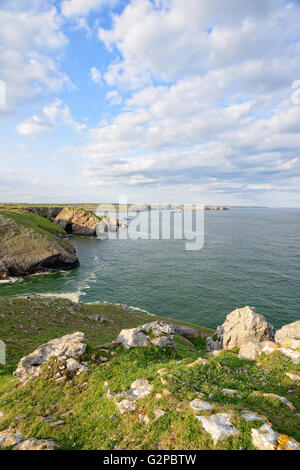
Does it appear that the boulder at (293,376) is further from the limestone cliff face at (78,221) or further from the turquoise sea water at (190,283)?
the limestone cliff face at (78,221)

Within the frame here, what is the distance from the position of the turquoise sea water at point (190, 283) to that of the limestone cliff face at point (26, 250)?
475 centimetres

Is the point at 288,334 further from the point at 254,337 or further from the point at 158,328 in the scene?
the point at 158,328

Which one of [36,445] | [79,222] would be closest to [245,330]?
[36,445]

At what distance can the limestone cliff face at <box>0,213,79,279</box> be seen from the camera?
2254 inches

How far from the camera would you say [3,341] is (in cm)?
1791

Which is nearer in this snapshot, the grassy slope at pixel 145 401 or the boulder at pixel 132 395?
the grassy slope at pixel 145 401

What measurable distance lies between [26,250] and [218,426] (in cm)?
6759

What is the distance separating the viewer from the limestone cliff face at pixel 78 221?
464 feet

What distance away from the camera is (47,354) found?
1338 centimetres

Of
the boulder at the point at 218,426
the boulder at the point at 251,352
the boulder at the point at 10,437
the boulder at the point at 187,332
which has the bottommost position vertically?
the boulder at the point at 187,332

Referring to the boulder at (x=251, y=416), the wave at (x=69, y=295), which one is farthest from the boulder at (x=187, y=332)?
the wave at (x=69, y=295)

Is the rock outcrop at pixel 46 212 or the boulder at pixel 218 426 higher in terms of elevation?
the rock outcrop at pixel 46 212

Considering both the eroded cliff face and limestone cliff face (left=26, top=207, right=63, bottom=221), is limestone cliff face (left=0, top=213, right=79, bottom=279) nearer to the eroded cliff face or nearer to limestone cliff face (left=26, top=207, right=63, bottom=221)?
the eroded cliff face

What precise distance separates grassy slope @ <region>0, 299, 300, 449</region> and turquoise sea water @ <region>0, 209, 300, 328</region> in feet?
86.3
